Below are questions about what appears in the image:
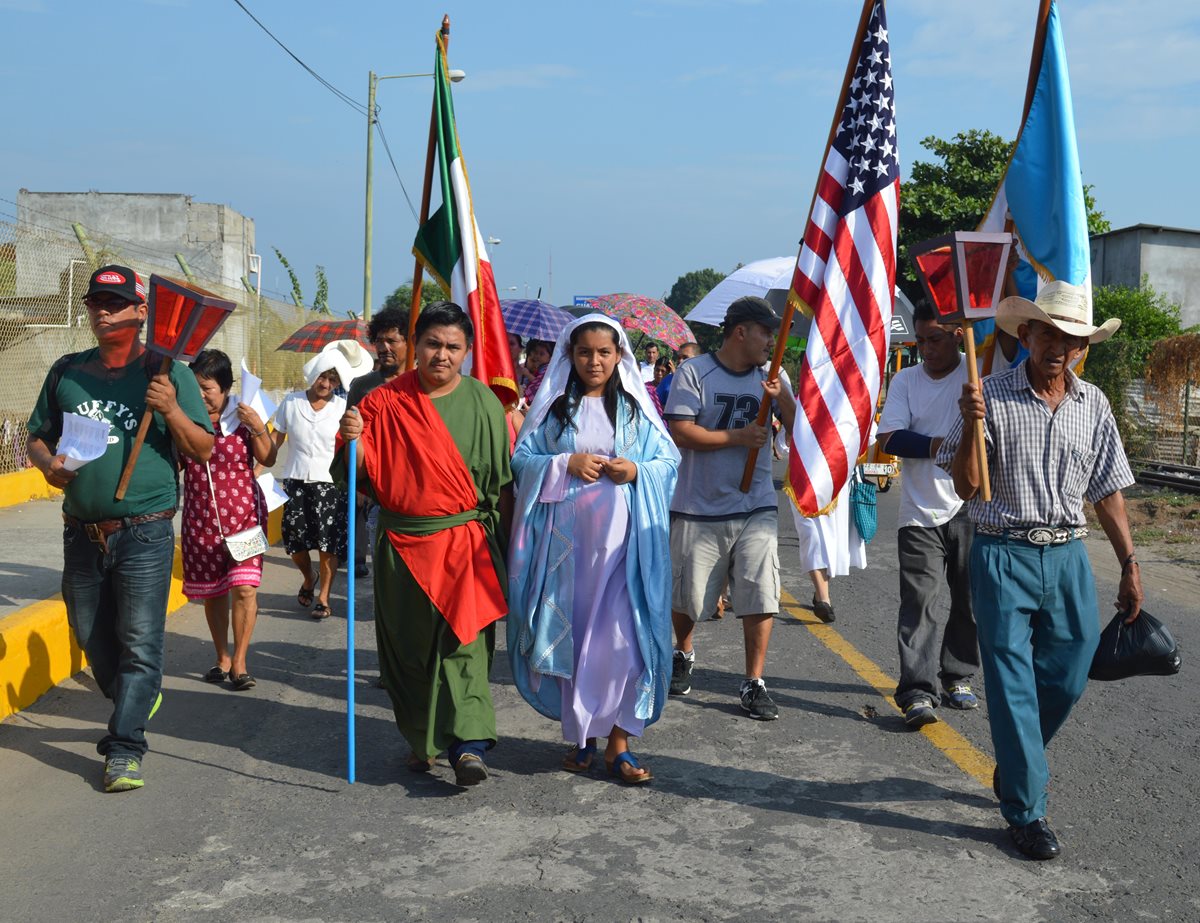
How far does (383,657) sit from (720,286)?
9.31 metres

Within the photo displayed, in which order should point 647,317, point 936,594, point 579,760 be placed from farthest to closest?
point 647,317, point 936,594, point 579,760

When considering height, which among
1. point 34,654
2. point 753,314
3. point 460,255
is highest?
point 460,255

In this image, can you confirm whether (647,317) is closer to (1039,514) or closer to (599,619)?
(599,619)

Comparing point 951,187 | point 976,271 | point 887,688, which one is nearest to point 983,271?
point 976,271

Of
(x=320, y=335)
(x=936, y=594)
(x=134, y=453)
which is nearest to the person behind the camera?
(x=134, y=453)

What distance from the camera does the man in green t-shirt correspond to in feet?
17.1

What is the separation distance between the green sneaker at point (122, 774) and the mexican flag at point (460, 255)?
7.73 feet

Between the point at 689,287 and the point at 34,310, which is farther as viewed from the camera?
the point at 689,287

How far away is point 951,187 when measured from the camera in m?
33.4

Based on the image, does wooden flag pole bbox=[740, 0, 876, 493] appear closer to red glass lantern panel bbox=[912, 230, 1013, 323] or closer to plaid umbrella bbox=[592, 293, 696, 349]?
red glass lantern panel bbox=[912, 230, 1013, 323]

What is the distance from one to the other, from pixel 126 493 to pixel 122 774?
42.6 inches

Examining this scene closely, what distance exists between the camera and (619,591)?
213 inches

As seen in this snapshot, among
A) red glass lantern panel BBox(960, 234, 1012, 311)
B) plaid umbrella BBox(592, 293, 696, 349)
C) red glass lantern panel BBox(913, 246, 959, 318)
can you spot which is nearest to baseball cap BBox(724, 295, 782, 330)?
red glass lantern panel BBox(913, 246, 959, 318)

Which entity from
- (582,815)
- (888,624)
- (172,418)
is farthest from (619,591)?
(888,624)
